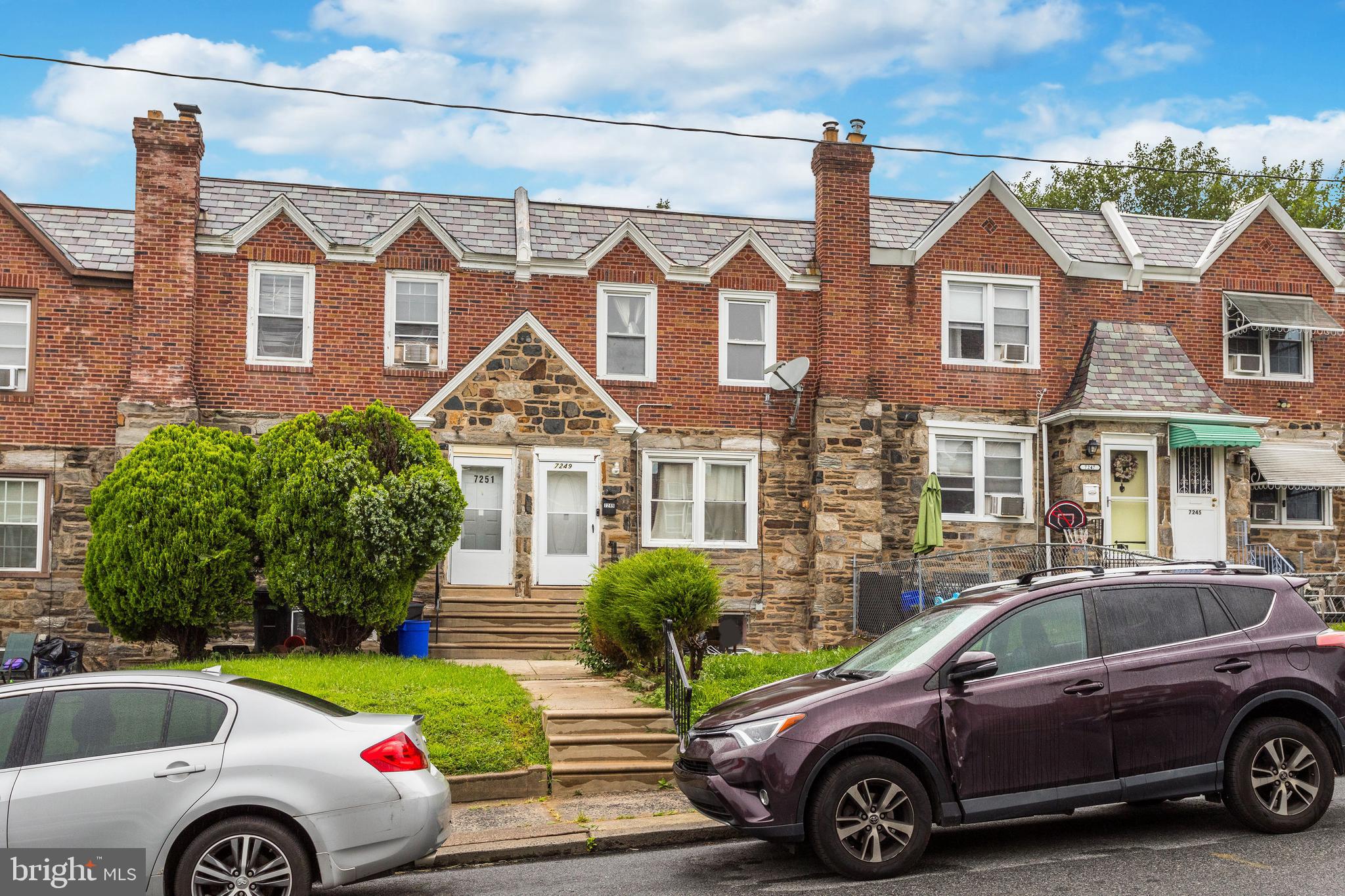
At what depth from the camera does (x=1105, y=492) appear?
63.2ft

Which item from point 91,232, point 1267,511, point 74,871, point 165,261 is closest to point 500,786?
point 74,871

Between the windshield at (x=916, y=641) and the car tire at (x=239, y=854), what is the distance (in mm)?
3503

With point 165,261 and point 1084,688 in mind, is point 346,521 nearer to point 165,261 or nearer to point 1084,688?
point 165,261

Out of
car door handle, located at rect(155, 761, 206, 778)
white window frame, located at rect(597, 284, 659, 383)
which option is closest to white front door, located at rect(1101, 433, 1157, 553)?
white window frame, located at rect(597, 284, 659, 383)

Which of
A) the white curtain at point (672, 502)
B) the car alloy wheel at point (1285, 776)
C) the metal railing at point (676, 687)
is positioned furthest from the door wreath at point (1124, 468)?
the car alloy wheel at point (1285, 776)

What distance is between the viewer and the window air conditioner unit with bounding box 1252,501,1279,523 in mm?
20672

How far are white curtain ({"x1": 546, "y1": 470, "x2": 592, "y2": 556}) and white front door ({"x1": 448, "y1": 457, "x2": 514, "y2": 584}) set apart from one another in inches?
23.6

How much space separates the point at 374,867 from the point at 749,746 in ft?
7.34

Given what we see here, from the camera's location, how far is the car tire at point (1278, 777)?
749 centimetres

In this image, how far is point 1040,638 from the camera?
750 centimetres

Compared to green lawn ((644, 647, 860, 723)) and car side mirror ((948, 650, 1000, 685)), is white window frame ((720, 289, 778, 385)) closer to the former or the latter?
green lawn ((644, 647, 860, 723))

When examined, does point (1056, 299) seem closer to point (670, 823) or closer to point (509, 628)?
point (509, 628)

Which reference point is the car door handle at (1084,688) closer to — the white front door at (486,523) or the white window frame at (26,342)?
the white front door at (486,523)

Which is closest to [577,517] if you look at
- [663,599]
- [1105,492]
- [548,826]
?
[663,599]
